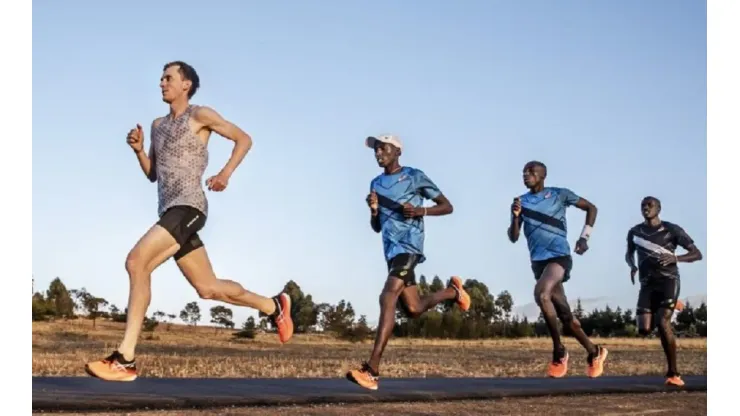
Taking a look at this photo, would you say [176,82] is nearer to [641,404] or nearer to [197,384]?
[197,384]

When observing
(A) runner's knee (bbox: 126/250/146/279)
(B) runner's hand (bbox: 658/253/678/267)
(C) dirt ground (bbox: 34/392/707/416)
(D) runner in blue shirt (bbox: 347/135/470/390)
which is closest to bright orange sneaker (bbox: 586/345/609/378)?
(C) dirt ground (bbox: 34/392/707/416)

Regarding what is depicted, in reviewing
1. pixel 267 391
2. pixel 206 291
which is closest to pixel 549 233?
pixel 267 391

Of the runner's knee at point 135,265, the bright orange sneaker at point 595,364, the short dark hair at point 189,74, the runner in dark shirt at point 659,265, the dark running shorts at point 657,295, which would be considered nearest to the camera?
the runner's knee at point 135,265

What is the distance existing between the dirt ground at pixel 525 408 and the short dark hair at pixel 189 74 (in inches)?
88.7

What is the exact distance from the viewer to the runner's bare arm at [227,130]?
7.60 m

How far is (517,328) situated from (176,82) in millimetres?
11289

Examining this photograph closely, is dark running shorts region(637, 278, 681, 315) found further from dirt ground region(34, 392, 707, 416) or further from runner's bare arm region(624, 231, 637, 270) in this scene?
dirt ground region(34, 392, 707, 416)

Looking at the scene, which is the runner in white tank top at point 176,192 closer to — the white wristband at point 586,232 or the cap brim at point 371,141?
the cap brim at point 371,141

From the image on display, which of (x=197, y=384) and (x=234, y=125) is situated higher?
(x=234, y=125)

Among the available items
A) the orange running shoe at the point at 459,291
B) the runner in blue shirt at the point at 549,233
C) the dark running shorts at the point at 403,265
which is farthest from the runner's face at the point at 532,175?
the dark running shorts at the point at 403,265

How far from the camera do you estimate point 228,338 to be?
29.9 metres
